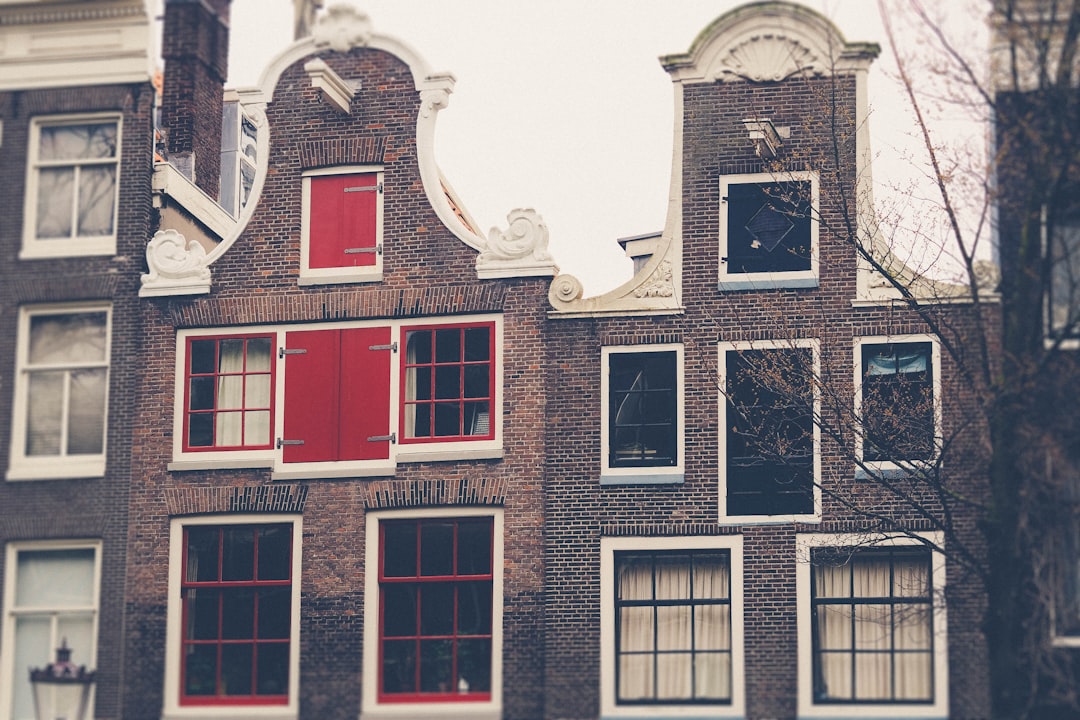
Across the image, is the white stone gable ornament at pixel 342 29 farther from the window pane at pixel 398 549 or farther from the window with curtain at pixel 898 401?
the window with curtain at pixel 898 401

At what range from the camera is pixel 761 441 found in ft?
73.5

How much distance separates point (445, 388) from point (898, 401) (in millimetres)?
6120

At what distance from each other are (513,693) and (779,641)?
356cm

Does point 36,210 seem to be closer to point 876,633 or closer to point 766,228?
point 766,228

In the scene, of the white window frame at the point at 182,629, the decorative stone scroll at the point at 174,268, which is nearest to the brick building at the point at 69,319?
the decorative stone scroll at the point at 174,268

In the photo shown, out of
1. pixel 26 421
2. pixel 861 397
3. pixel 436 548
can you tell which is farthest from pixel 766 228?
pixel 26 421

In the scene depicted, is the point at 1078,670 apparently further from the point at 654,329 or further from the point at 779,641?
the point at 654,329

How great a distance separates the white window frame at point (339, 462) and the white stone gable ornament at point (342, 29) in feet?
13.4

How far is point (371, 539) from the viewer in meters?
23.2

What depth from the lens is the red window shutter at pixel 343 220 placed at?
24.0 metres

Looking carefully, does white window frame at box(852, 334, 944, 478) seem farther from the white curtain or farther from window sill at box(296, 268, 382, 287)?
window sill at box(296, 268, 382, 287)

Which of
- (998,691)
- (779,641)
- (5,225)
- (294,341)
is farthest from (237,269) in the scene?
(998,691)

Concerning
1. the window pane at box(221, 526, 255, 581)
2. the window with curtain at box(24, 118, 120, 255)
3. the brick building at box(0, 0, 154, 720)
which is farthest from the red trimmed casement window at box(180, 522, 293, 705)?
the window with curtain at box(24, 118, 120, 255)

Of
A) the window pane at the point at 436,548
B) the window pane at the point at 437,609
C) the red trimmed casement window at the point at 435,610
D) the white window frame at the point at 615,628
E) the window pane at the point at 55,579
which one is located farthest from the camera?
the window pane at the point at 55,579
